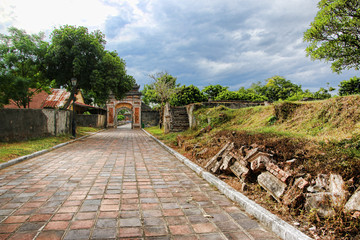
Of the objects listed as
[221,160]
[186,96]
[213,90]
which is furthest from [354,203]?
[213,90]

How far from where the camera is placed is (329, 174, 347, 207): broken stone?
256 cm

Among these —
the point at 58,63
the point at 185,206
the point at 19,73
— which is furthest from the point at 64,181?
the point at 19,73

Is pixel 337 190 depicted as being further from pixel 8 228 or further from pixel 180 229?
pixel 8 228

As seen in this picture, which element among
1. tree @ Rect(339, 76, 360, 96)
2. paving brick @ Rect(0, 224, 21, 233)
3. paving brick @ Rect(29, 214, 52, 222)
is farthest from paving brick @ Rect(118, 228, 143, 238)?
tree @ Rect(339, 76, 360, 96)

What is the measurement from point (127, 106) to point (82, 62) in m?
22.3

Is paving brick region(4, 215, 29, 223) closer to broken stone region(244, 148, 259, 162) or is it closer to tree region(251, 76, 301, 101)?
broken stone region(244, 148, 259, 162)

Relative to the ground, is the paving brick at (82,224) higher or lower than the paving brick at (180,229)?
higher

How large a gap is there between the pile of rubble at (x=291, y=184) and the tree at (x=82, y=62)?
13.2m

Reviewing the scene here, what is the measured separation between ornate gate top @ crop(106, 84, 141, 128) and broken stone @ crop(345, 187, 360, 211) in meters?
34.2

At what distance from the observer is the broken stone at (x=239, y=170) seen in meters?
4.30

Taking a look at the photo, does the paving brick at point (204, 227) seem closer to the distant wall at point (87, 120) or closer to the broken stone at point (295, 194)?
the broken stone at point (295, 194)

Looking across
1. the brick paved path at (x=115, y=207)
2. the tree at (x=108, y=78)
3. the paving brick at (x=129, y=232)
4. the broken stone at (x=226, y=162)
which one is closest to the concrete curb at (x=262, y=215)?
the brick paved path at (x=115, y=207)

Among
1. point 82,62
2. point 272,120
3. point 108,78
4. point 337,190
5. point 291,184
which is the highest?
point 82,62

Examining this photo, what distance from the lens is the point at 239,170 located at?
454 cm
